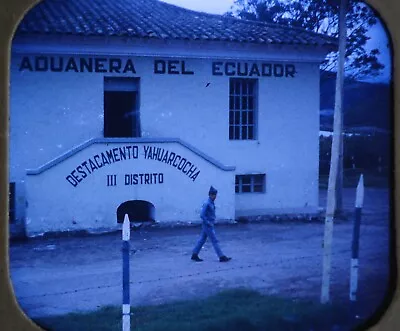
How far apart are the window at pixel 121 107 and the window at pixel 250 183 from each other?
2.47 ft

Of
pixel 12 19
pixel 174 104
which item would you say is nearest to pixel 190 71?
pixel 174 104

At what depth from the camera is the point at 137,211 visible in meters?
4.08

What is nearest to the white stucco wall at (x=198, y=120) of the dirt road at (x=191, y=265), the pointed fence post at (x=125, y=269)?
the dirt road at (x=191, y=265)

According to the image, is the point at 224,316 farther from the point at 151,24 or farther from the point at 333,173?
the point at 151,24

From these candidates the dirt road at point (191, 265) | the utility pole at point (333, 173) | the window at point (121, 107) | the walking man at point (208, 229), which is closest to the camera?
the dirt road at point (191, 265)

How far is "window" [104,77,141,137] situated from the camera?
4.01 m

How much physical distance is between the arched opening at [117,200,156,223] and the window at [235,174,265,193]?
60cm

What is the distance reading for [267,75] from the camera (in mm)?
4277

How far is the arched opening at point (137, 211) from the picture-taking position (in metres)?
4.02

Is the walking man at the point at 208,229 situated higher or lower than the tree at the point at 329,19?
lower

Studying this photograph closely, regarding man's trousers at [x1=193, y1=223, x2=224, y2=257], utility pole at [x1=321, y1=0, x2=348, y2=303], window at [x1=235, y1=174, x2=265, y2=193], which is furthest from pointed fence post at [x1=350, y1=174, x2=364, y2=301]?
man's trousers at [x1=193, y1=223, x2=224, y2=257]

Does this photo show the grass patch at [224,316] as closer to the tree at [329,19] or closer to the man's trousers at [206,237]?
the man's trousers at [206,237]

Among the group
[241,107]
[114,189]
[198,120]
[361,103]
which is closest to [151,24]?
[198,120]

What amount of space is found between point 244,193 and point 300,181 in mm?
410
